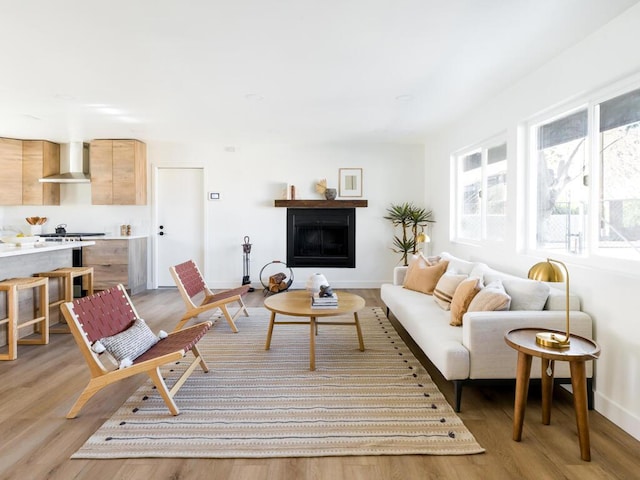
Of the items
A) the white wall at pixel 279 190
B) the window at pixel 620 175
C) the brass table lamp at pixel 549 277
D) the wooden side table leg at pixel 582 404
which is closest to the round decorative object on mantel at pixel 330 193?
the white wall at pixel 279 190

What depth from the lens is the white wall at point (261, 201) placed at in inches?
242

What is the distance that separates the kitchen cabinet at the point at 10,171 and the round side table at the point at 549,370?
7035 millimetres

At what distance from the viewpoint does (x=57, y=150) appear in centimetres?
611

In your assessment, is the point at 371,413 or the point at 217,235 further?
the point at 217,235

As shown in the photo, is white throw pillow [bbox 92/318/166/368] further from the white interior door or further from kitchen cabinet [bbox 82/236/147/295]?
the white interior door

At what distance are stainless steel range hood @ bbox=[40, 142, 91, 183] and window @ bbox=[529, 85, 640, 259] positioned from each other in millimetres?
6203

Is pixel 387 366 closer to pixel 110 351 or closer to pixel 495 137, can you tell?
pixel 110 351

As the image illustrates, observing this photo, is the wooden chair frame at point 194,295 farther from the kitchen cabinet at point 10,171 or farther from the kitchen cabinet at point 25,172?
the kitchen cabinet at point 10,171

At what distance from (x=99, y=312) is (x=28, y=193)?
4837mm

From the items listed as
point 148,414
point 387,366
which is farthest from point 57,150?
point 387,366

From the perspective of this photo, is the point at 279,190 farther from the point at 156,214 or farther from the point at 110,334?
the point at 110,334

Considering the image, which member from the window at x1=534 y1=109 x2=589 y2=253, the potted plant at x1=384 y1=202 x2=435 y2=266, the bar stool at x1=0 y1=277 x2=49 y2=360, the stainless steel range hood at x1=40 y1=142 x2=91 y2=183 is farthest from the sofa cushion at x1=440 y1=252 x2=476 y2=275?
the stainless steel range hood at x1=40 y1=142 x2=91 y2=183

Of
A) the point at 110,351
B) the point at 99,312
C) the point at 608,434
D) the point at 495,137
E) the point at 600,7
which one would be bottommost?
the point at 608,434

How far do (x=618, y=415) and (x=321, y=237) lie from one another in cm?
463
